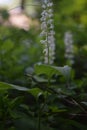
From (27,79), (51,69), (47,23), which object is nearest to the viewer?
(51,69)

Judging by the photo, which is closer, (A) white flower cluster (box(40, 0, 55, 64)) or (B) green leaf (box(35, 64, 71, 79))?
(B) green leaf (box(35, 64, 71, 79))

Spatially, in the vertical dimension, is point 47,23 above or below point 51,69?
above

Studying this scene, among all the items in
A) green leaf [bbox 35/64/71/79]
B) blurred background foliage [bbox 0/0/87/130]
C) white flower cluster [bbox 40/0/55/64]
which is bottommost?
blurred background foliage [bbox 0/0/87/130]

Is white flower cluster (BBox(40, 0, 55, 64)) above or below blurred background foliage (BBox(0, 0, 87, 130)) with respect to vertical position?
above

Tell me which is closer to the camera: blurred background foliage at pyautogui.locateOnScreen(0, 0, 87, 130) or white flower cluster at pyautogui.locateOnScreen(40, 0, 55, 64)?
blurred background foliage at pyautogui.locateOnScreen(0, 0, 87, 130)

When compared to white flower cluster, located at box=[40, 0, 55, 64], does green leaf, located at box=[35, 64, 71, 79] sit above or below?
below

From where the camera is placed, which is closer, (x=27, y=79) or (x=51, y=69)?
(x=51, y=69)

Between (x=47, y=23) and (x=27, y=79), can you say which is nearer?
(x=47, y=23)

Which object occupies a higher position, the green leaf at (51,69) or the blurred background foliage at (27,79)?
the green leaf at (51,69)

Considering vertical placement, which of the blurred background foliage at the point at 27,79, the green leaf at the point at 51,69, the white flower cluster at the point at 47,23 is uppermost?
the white flower cluster at the point at 47,23

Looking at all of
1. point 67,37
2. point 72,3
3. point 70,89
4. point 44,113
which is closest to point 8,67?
point 67,37

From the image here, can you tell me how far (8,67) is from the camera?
2.28 m

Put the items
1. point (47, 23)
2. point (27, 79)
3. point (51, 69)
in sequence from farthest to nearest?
point (27, 79) → point (47, 23) → point (51, 69)

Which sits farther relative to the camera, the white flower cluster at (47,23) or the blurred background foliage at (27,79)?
the white flower cluster at (47,23)
